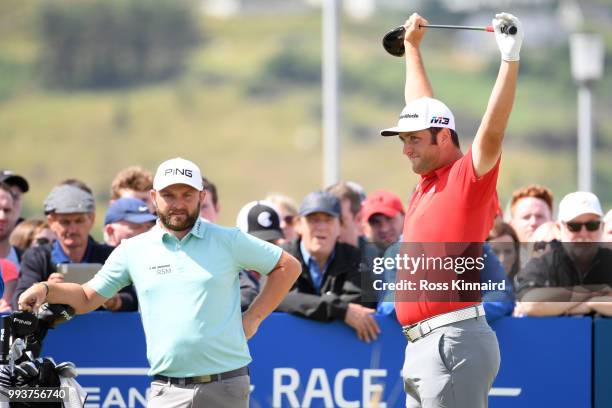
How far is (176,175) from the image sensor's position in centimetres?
652

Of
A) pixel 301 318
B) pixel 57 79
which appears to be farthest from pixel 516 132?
pixel 301 318

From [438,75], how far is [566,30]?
8879 millimetres

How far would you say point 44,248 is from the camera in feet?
27.4

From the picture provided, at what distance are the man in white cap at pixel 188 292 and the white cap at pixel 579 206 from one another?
2328 millimetres

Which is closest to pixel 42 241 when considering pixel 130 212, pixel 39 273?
pixel 130 212

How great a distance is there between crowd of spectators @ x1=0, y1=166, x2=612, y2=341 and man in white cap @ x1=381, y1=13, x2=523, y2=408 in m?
1.20

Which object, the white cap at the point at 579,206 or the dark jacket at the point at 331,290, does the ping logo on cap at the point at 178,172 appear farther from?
the white cap at the point at 579,206

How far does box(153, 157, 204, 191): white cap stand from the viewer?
651cm

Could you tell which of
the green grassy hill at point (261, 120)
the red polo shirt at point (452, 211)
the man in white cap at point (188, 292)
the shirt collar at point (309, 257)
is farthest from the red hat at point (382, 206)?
the green grassy hill at point (261, 120)

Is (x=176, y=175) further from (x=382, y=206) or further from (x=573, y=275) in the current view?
(x=382, y=206)

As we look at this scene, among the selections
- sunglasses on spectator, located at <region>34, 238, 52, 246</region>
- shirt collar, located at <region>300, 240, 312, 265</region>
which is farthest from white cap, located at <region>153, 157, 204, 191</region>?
sunglasses on spectator, located at <region>34, 238, 52, 246</region>

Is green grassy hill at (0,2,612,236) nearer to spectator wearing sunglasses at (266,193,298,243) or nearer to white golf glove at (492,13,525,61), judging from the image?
spectator wearing sunglasses at (266,193,298,243)

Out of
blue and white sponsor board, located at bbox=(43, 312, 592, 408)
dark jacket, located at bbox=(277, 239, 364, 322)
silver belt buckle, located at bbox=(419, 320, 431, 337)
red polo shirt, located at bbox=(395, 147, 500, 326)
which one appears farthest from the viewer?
dark jacket, located at bbox=(277, 239, 364, 322)

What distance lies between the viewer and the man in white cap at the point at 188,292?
644 centimetres
